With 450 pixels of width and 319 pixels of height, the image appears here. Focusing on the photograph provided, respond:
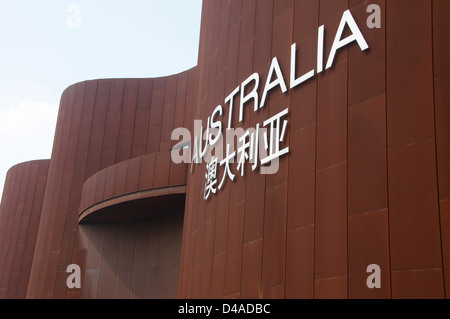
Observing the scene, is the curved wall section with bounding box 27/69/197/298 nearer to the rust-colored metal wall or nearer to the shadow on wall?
the shadow on wall

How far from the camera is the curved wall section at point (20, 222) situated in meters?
30.5

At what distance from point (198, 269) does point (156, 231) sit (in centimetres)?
740

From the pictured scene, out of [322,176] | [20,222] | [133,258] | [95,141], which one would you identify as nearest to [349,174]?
[322,176]

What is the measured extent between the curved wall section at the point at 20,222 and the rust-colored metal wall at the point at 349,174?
21.5 metres

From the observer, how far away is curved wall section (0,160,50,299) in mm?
30547

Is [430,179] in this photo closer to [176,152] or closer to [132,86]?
[176,152]

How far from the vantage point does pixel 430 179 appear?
22.7ft

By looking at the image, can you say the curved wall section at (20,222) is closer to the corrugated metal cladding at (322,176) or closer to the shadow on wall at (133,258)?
the shadow on wall at (133,258)

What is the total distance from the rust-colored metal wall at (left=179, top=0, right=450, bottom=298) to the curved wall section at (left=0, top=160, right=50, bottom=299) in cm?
2148

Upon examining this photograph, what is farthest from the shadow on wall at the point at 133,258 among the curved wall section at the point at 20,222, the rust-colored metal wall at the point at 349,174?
the curved wall section at the point at 20,222

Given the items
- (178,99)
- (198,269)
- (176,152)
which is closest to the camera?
(198,269)

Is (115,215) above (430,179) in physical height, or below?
above
